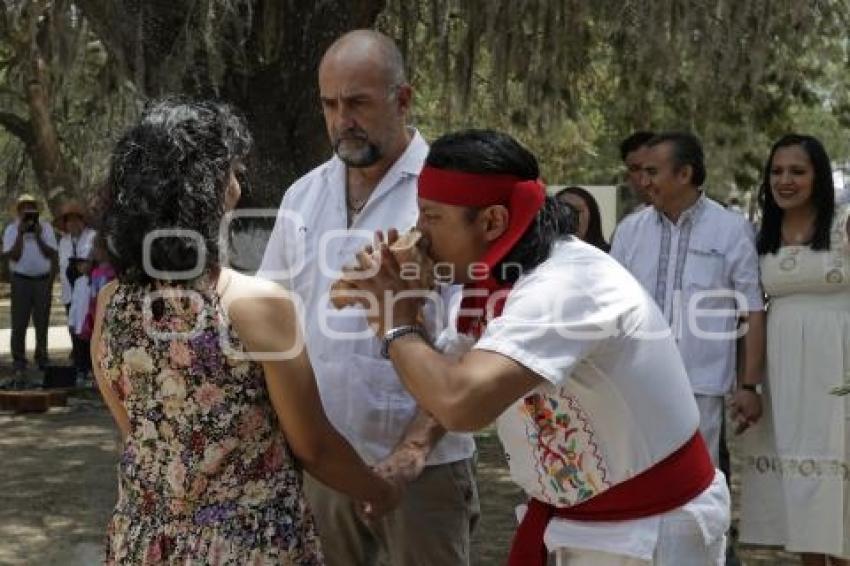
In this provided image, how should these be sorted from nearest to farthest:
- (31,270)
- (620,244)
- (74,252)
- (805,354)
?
(805,354) → (620,244) → (31,270) → (74,252)

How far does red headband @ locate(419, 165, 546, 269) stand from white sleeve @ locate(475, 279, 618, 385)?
0.40ft

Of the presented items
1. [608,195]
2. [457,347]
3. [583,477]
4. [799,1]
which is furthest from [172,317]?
[608,195]

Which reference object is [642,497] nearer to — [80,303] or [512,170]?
[512,170]

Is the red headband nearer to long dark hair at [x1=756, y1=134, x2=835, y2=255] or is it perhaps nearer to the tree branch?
long dark hair at [x1=756, y1=134, x2=835, y2=255]

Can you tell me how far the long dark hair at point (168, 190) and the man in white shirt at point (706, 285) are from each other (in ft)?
10.8

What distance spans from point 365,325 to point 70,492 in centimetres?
523

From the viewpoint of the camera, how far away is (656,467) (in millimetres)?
2828

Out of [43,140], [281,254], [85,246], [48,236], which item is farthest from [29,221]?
[281,254]

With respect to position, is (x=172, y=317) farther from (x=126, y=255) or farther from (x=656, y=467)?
(x=656, y=467)

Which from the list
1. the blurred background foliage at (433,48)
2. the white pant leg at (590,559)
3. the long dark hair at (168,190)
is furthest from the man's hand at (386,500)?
the blurred background foliage at (433,48)

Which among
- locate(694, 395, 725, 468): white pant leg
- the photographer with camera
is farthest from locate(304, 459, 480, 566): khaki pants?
the photographer with camera

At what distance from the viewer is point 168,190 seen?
2695mm

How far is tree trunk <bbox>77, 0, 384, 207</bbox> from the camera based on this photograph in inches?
314

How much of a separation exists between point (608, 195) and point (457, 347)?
12.5 m
